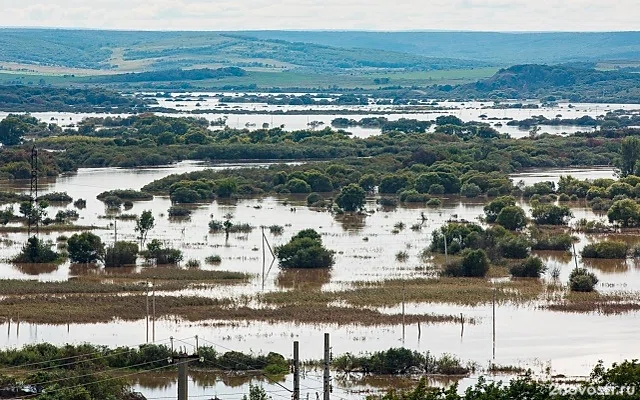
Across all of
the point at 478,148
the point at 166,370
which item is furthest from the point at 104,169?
the point at 166,370

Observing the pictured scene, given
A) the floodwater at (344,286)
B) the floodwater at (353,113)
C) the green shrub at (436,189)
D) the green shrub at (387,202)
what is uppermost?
the floodwater at (353,113)

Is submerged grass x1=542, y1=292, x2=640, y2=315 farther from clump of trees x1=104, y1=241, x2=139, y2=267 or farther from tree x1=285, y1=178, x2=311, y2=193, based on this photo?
tree x1=285, y1=178, x2=311, y2=193

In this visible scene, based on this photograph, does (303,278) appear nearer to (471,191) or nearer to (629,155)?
(471,191)

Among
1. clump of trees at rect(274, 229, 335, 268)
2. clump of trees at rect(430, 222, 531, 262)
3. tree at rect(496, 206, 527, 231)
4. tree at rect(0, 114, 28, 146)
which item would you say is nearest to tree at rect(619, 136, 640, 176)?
tree at rect(496, 206, 527, 231)

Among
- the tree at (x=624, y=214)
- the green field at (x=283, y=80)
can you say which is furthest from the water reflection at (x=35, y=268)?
the green field at (x=283, y=80)

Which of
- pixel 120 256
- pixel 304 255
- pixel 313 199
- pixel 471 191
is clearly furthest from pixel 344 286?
pixel 471 191

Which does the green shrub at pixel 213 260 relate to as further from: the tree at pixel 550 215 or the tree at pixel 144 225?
the tree at pixel 550 215
